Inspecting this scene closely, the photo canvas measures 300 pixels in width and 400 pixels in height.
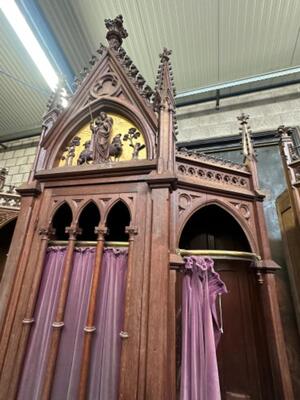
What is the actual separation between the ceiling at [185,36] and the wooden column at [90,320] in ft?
9.97

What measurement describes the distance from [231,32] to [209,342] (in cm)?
383

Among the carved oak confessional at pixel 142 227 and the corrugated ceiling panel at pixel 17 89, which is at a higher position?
the corrugated ceiling panel at pixel 17 89

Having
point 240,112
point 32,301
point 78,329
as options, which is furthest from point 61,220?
point 240,112

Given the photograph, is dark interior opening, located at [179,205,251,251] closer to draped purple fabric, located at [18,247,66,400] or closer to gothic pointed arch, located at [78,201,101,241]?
gothic pointed arch, located at [78,201,101,241]

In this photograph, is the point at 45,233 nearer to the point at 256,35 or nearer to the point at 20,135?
the point at 256,35

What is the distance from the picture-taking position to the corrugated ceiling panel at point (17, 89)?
11.2 ft

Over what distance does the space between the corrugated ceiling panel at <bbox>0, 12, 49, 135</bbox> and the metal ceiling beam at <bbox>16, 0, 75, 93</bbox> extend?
54cm

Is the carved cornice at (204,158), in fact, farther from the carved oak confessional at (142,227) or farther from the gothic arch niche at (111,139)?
the gothic arch niche at (111,139)

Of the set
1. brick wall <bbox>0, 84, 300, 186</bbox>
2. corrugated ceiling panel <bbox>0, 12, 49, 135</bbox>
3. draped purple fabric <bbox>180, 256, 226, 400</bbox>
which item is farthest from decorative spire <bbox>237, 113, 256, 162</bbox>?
corrugated ceiling panel <bbox>0, 12, 49, 135</bbox>

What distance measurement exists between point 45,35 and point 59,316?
358cm

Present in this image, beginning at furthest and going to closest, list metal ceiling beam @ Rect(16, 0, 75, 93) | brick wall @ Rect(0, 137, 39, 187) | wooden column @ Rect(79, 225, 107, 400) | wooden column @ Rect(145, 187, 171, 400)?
brick wall @ Rect(0, 137, 39, 187)
metal ceiling beam @ Rect(16, 0, 75, 93)
wooden column @ Rect(79, 225, 107, 400)
wooden column @ Rect(145, 187, 171, 400)

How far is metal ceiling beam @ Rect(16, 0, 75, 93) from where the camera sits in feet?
9.19

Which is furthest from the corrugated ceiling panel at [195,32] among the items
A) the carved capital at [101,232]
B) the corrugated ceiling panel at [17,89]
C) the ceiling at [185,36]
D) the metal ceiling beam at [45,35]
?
the carved capital at [101,232]

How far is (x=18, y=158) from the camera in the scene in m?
5.16
